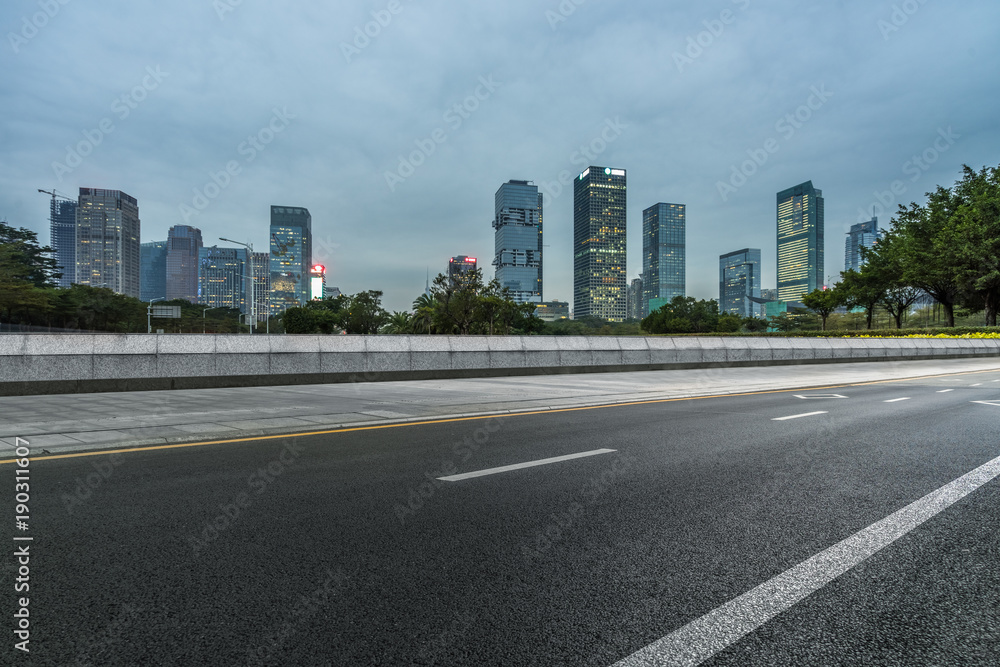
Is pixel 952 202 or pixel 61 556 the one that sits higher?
pixel 952 202

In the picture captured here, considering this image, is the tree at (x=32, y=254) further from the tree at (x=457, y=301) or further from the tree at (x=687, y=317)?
the tree at (x=687, y=317)

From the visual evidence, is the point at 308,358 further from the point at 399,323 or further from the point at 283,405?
the point at 399,323

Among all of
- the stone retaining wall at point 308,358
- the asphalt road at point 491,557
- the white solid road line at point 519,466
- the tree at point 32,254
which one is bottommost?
the white solid road line at point 519,466

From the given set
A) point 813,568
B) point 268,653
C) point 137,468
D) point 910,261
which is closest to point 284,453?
point 137,468

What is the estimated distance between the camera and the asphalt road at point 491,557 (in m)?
2.37

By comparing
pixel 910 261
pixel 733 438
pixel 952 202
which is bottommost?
pixel 733 438

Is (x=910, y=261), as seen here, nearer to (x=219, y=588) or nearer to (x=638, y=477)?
(x=638, y=477)

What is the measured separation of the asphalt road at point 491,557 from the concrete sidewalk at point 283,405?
145 cm

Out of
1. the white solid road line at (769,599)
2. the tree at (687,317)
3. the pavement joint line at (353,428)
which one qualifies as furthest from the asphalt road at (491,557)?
the tree at (687,317)

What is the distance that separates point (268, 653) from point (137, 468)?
433 centimetres

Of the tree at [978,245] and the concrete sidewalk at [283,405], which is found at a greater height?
the tree at [978,245]

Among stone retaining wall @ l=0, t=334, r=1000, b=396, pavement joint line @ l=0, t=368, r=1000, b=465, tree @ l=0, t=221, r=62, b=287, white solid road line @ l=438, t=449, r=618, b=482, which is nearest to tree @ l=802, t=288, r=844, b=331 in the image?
stone retaining wall @ l=0, t=334, r=1000, b=396

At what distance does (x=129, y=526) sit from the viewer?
3887 mm

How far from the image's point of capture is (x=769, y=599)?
273cm
